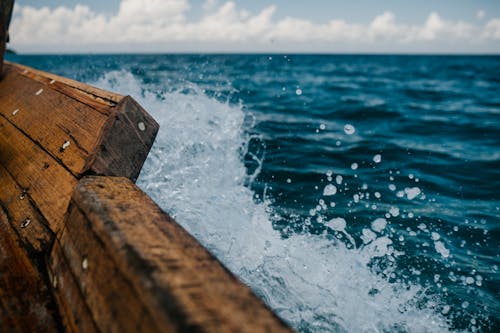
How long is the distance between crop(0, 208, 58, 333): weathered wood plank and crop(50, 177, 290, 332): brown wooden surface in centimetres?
10

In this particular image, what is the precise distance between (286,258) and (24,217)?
5.36 feet

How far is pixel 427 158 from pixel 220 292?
21.4ft

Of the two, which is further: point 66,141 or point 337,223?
point 337,223

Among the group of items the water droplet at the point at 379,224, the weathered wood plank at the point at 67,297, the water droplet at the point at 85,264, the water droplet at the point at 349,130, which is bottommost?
the water droplet at the point at 379,224

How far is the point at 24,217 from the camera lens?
52.8 inches

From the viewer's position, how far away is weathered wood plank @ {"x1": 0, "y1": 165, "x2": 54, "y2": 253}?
1.19 m

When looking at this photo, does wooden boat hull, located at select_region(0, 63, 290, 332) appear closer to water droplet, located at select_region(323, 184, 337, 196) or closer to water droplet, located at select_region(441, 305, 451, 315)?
water droplet, located at select_region(441, 305, 451, 315)

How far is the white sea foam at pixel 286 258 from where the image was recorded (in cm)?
205

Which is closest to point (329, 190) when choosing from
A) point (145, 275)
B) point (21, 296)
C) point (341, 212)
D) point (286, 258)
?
point (341, 212)

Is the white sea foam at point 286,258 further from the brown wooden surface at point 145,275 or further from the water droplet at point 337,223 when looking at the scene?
the brown wooden surface at point 145,275

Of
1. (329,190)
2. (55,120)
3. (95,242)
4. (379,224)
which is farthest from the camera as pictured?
(329,190)

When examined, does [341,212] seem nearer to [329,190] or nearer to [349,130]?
[329,190]

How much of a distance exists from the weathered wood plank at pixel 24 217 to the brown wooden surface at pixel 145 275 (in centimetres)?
20

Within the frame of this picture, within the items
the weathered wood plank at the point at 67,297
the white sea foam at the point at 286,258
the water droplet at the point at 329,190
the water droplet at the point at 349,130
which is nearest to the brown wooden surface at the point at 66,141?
the weathered wood plank at the point at 67,297
